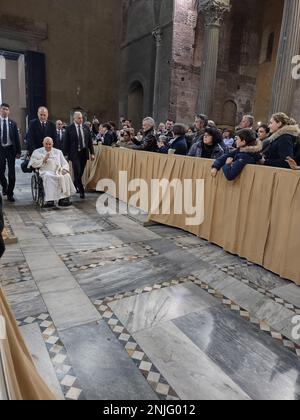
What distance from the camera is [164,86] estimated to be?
39.3 ft

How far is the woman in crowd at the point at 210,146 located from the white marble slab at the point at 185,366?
8.84 feet

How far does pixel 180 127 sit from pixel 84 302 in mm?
3164

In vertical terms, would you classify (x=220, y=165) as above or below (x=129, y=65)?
below

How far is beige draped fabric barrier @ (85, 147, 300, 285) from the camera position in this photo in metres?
2.89

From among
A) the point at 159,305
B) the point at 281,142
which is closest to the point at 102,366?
the point at 159,305

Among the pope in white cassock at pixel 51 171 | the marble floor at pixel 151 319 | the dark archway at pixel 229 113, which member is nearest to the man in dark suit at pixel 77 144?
the pope in white cassock at pixel 51 171

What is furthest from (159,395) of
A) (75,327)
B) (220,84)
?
(220,84)

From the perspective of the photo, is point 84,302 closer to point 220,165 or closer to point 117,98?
point 220,165

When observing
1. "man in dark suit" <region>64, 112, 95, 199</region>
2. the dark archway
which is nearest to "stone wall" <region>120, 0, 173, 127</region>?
the dark archway


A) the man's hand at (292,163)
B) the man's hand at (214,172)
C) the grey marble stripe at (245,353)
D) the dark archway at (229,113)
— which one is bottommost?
the grey marble stripe at (245,353)

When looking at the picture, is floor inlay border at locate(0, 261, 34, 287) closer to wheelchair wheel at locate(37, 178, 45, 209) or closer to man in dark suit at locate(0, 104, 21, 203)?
wheelchair wheel at locate(37, 178, 45, 209)

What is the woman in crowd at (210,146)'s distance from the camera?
163 inches

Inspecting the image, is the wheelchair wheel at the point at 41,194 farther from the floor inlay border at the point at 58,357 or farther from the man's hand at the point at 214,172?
the floor inlay border at the point at 58,357
